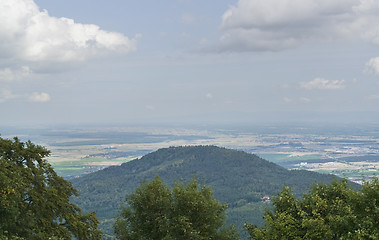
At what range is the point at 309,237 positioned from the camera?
101 feet

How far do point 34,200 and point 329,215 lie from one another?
26356 mm

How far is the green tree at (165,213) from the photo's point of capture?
36.9m

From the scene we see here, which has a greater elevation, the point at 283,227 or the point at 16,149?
the point at 16,149

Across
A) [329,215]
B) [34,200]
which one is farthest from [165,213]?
[329,215]

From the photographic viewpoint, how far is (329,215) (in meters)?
31.5

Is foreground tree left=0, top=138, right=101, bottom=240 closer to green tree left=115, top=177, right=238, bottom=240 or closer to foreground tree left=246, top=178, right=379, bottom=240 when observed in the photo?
green tree left=115, top=177, right=238, bottom=240

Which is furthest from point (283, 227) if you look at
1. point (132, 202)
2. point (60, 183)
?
point (60, 183)

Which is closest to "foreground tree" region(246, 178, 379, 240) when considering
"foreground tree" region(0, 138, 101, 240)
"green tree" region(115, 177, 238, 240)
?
"green tree" region(115, 177, 238, 240)

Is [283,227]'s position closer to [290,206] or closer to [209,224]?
[290,206]

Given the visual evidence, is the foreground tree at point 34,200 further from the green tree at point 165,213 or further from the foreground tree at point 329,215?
the foreground tree at point 329,215

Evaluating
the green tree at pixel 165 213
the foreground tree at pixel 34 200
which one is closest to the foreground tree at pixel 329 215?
the green tree at pixel 165 213

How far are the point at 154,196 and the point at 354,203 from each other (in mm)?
18426

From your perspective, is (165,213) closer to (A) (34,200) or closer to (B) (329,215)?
(A) (34,200)

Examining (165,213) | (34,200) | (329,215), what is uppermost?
(34,200)
